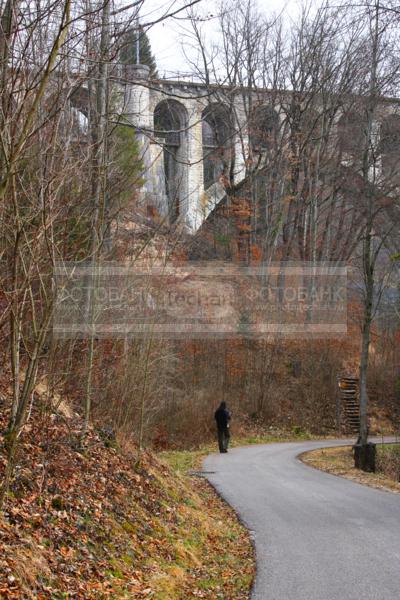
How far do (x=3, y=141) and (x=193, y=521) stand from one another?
709 centimetres

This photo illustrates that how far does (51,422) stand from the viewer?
10414 millimetres

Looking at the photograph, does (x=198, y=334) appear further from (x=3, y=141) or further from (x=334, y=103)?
(x=3, y=141)

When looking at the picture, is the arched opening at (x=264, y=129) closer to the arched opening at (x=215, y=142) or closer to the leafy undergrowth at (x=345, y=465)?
the arched opening at (x=215, y=142)

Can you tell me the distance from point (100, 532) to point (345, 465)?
49.8 ft

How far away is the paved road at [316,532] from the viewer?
757cm

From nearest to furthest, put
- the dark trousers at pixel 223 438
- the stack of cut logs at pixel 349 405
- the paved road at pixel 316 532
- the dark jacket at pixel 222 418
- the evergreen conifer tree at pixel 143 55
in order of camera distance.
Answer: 1. the paved road at pixel 316 532
2. the evergreen conifer tree at pixel 143 55
3. the dark jacket at pixel 222 418
4. the dark trousers at pixel 223 438
5. the stack of cut logs at pixel 349 405

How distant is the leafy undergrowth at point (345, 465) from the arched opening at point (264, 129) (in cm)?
1968

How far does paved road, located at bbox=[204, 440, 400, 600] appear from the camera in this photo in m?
7.57

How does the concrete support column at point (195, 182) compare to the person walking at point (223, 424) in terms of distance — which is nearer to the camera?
the person walking at point (223, 424)

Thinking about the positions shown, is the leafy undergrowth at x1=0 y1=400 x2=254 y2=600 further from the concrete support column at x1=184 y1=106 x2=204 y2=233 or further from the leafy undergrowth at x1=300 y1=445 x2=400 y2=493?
the concrete support column at x1=184 y1=106 x2=204 y2=233

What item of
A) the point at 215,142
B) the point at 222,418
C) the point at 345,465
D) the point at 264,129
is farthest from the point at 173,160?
the point at 264,129

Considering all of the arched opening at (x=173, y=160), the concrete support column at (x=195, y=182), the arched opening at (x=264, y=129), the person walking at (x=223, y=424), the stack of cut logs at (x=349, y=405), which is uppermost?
the arched opening at (x=264, y=129)

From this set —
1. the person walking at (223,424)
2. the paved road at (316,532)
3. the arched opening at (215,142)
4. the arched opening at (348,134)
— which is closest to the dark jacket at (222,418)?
the person walking at (223,424)

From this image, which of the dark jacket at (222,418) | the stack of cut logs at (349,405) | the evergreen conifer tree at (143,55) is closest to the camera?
the evergreen conifer tree at (143,55)
